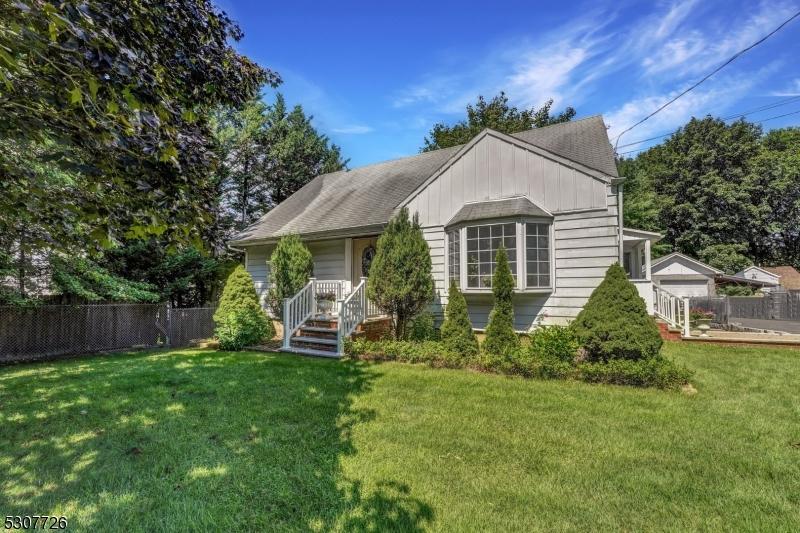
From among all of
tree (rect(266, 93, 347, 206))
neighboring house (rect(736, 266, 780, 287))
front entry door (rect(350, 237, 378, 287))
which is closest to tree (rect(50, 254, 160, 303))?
front entry door (rect(350, 237, 378, 287))

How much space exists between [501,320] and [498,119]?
68.5ft

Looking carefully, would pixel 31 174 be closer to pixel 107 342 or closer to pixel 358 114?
pixel 107 342

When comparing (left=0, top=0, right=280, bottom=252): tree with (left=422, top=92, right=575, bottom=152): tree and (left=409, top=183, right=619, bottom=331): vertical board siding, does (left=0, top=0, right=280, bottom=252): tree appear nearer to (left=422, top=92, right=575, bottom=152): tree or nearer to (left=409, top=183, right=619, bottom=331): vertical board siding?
(left=409, top=183, right=619, bottom=331): vertical board siding

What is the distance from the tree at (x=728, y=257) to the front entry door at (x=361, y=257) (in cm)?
3127

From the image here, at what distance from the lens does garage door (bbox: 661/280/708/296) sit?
23.8 m

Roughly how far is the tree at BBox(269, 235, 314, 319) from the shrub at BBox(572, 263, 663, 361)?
706 centimetres

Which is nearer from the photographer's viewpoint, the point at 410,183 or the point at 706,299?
the point at 410,183

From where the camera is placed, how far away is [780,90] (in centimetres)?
1266

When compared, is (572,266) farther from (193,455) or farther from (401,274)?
(193,455)

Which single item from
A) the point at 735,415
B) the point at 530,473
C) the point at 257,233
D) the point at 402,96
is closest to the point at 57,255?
the point at 257,233

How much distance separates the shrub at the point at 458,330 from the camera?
734 cm

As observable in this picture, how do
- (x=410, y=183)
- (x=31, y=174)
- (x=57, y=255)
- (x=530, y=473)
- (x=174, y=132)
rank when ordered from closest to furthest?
(x=174, y=132)
(x=530, y=473)
(x=31, y=174)
(x=57, y=255)
(x=410, y=183)

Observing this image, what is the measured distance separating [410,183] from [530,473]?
33.3 ft

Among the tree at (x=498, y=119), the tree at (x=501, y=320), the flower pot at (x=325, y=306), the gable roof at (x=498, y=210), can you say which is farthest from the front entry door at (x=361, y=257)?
the tree at (x=498, y=119)
